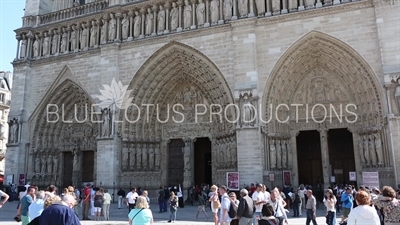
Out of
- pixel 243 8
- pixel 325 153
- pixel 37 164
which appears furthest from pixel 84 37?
pixel 325 153

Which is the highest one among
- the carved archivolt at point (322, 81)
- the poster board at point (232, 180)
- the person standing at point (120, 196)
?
the carved archivolt at point (322, 81)

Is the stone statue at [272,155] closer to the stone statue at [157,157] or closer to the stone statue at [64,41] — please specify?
the stone statue at [157,157]

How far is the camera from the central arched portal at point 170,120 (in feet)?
62.4

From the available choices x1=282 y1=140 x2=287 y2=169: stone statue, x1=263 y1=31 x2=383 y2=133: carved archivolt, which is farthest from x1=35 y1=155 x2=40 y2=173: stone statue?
x1=282 y1=140 x2=287 y2=169: stone statue

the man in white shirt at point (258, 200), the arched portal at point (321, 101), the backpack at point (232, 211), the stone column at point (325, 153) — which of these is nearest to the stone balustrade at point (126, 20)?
the arched portal at point (321, 101)

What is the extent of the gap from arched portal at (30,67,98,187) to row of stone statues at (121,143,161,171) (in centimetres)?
297

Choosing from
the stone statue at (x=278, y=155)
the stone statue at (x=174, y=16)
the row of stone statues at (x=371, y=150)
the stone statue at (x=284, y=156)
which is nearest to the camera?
the row of stone statues at (x=371, y=150)

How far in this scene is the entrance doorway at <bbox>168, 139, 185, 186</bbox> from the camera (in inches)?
787

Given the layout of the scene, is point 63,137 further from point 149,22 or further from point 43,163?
point 149,22

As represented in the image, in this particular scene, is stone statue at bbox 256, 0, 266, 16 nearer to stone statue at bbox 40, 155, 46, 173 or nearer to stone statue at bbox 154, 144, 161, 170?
stone statue at bbox 154, 144, 161, 170

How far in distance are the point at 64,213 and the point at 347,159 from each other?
16560 mm

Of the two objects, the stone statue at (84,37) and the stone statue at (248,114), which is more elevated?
the stone statue at (84,37)

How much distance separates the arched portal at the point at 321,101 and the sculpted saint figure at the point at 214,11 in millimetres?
4069

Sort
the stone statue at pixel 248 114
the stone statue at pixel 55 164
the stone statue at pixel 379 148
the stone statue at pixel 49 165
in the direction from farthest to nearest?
1. the stone statue at pixel 55 164
2. the stone statue at pixel 49 165
3. the stone statue at pixel 248 114
4. the stone statue at pixel 379 148
